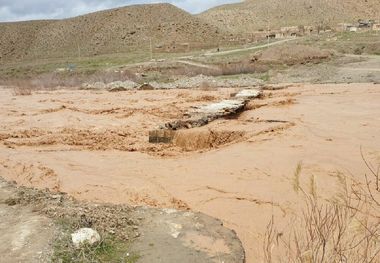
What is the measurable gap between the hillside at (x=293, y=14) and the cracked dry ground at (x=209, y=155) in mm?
66022

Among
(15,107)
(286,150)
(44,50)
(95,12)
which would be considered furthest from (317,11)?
(286,150)

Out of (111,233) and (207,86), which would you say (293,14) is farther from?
(111,233)

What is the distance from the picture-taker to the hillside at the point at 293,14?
78.4 m

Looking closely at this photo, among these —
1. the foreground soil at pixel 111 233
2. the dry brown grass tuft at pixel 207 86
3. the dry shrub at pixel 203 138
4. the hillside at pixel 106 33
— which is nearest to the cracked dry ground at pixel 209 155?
the dry shrub at pixel 203 138

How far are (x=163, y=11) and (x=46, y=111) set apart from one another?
5100cm

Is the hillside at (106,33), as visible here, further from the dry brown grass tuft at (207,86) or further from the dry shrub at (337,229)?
the dry shrub at (337,229)

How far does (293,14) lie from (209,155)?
3070 inches

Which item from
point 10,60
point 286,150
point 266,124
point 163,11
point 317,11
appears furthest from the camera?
point 317,11

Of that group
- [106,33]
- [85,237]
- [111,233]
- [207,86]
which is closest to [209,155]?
[111,233]

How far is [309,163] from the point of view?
714cm

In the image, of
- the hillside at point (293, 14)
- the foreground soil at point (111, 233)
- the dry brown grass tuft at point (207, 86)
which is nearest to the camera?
the foreground soil at point (111, 233)

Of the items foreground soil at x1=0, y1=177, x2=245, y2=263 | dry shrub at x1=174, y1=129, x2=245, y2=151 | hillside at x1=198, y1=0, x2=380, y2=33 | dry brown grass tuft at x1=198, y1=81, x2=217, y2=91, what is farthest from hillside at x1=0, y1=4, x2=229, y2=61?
foreground soil at x1=0, y1=177, x2=245, y2=263

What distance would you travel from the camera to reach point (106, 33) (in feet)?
192

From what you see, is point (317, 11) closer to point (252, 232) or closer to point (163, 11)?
point (163, 11)
